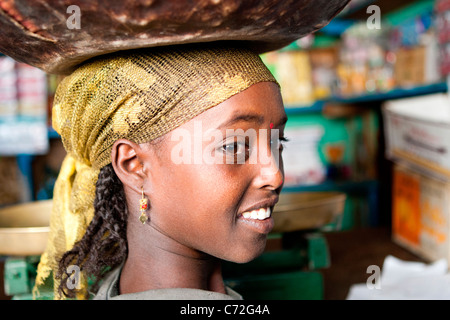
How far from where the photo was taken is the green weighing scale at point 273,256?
1170mm

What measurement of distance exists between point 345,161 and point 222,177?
2611 millimetres

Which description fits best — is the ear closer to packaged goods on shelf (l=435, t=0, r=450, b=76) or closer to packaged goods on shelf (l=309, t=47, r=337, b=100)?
packaged goods on shelf (l=435, t=0, r=450, b=76)

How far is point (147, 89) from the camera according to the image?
0.75m

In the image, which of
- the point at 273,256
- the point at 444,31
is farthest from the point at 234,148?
the point at 444,31

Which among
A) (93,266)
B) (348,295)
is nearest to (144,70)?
(93,266)

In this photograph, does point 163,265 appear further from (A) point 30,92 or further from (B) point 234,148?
(A) point 30,92

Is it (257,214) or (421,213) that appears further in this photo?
(421,213)

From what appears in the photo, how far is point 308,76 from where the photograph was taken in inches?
115

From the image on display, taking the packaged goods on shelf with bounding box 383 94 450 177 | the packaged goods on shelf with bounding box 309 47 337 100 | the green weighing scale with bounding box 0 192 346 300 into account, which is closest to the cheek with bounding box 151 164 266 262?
the green weighing scale with bounding box 0 192 346 300

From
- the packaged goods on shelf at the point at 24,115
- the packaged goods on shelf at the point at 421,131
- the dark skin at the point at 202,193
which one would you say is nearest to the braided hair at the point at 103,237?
the dark skin at the point at 202,193

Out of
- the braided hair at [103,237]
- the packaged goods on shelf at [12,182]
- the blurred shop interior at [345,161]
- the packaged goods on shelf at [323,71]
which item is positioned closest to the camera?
the braided hair at [103,237]

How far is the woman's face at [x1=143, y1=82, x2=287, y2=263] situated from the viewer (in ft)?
2.49

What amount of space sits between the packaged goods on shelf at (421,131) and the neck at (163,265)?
1.28 meters

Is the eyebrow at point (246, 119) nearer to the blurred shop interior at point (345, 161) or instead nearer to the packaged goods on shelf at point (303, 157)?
the blurred shop interior at point (345, 161)
